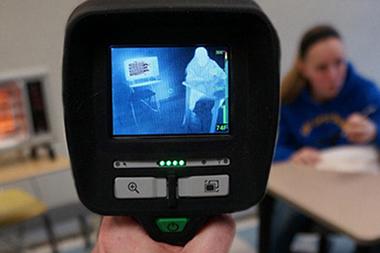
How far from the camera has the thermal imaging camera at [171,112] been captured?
56 cm

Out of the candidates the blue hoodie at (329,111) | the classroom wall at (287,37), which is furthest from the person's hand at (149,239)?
the blue hoodie at (329,111)

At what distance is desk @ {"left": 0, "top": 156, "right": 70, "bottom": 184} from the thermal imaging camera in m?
1.65

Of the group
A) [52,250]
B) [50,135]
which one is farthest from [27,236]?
[50,135]

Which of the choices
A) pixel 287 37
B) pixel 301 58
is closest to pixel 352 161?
pixel 301 58

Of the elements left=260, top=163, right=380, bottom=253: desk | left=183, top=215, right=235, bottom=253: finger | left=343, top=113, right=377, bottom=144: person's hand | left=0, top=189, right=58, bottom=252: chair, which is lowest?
left=0, top=189, right=58, bottom=252: chair

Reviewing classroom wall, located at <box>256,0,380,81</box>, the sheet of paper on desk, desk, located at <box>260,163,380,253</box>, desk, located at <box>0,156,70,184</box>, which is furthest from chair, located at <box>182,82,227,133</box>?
classroom wall, located at <box>256,0,380,81</box>

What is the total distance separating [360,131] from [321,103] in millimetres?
242

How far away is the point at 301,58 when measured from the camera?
2354mm

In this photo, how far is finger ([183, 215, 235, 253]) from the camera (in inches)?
23.1

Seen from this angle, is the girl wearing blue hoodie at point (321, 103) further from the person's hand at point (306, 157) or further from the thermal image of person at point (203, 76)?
the thermal image of person at point (203, 76)

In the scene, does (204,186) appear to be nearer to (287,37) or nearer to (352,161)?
(352,161)

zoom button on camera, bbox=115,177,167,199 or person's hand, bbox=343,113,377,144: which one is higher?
zoom button on camera, bbox=115,177,167,199

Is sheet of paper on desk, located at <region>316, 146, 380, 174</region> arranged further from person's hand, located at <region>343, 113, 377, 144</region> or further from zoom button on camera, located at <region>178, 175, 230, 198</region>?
zoom button on camera, located at <region>178, 175, 230, 198</region>

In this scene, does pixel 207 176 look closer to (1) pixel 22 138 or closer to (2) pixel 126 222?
(2) pixel 126 222
